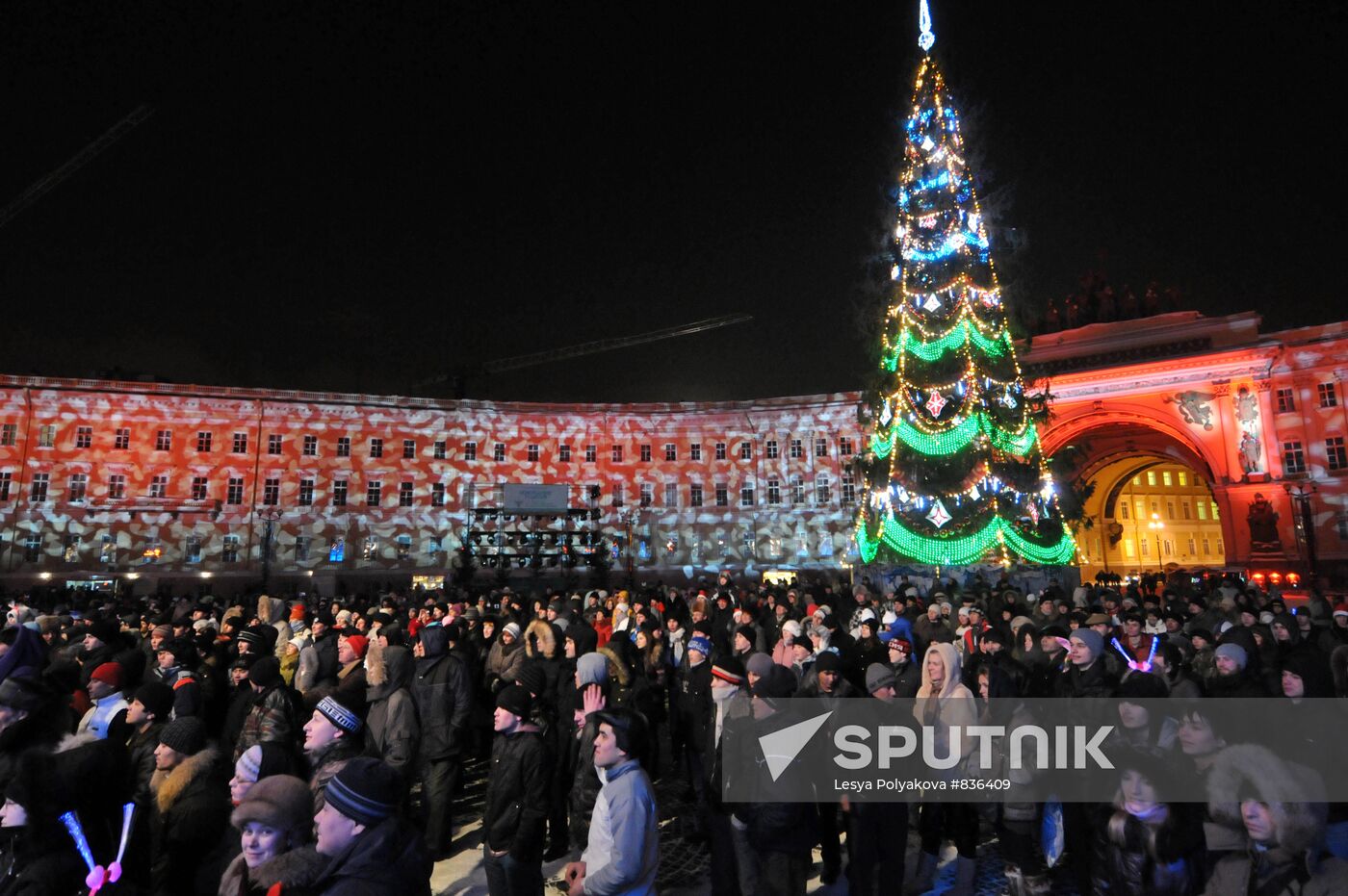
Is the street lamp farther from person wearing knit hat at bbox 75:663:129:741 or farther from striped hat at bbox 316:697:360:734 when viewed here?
person wearing knit hat at bbox 75:663:129:741

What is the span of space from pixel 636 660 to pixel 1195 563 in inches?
2549

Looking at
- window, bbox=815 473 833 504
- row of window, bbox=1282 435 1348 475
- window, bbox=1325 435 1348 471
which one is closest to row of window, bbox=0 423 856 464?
window, bbox=815 473 833 504

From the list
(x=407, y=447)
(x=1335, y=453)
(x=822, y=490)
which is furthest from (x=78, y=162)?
(x=1335, y=453)

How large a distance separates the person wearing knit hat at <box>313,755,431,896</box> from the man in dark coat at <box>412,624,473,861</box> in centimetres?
411

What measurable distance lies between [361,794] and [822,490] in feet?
163

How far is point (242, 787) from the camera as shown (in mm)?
3996

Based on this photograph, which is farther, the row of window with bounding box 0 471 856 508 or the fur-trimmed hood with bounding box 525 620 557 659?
the row of window with bounding box 0 471 856 508

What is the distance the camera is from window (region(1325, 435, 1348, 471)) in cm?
3550

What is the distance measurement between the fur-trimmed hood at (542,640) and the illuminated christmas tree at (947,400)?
1287 cm

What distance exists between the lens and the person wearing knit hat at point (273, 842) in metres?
2.82

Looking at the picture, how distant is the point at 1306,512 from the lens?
34.2 m

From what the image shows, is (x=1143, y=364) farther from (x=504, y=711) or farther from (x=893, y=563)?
(x=504, y=711)

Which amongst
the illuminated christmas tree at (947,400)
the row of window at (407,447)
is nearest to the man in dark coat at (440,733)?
the illuminated christmas tree at (947,400)

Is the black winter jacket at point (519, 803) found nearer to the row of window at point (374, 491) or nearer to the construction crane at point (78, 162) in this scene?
the row of window at point (374, 491)
